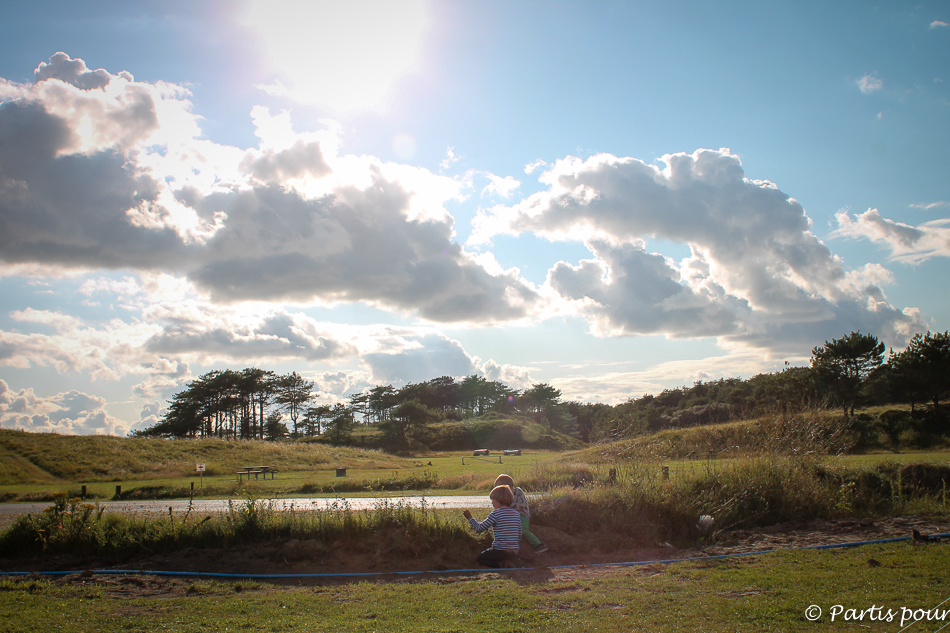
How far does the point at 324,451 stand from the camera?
52688 mm

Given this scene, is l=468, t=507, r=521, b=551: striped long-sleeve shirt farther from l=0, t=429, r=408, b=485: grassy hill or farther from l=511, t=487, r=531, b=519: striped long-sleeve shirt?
l=0, t=429, r=408, b=485: grassy hill

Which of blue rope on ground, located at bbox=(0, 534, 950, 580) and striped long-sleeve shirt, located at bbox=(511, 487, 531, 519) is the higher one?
striped long-sleeve shirt, located at bbox=(511, 487, 531, 519)

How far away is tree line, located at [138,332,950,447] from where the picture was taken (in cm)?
2884

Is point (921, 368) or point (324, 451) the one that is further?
point (324, 451)

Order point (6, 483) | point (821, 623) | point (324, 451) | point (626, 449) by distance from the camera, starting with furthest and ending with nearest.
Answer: point (324, 451) → point (6, 483) → point (626, 449) → point (821, 623)

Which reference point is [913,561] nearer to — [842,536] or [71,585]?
[842,536]

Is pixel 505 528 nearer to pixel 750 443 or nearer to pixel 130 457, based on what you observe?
pixel 750 443

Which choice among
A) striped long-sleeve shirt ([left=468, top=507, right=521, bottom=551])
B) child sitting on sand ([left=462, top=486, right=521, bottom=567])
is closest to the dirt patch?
child sitting on sand ([left=462, top=486, right=521, bottom=567])

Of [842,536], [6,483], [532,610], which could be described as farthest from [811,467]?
[6,483]

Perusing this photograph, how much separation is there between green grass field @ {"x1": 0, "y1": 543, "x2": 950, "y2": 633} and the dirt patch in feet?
0.27

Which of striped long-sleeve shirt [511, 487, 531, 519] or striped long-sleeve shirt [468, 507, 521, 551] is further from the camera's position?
striped long-sleeve shirt [511, 487, 531, 519]

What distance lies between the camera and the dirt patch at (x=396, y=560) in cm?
777

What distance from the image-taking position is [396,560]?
870 cm

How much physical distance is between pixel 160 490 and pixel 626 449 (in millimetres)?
21848
